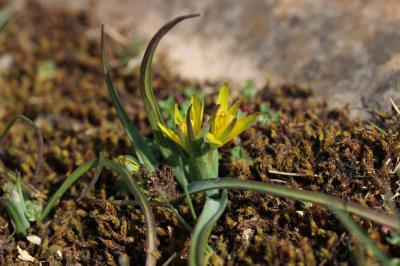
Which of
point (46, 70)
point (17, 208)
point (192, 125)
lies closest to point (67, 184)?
point (17, 208)

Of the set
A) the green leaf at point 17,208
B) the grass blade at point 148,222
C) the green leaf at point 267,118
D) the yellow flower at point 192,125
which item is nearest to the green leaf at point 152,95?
the yellow flower at point 192,125

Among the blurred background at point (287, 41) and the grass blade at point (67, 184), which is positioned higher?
the blurred background at point (287, 41)

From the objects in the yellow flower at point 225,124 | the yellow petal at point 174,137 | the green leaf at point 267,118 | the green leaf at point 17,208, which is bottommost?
the green leaf at point 17,208

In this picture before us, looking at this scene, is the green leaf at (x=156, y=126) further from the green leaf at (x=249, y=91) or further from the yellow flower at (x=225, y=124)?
the green leaf at (x=249, y=91)

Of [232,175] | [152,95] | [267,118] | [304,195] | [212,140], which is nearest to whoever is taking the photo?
[304,195]

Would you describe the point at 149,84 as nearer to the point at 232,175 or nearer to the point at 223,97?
the point at 223,97

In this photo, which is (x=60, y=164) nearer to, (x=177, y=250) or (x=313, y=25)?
(x=177, y=250)

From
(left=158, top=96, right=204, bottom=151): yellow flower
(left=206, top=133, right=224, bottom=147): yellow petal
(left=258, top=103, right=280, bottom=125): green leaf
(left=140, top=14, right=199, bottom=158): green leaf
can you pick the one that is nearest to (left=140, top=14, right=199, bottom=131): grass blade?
(left=140, top=14, right=199, bottom=158): green leaf
